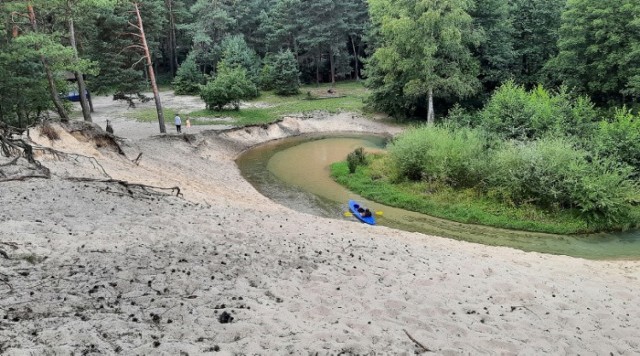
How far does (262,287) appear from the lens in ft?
27.1

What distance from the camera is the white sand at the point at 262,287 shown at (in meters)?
6.15

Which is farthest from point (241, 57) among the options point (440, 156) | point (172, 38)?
point (440, 156)

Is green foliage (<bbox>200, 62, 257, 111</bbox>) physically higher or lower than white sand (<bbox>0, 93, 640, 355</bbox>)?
higher

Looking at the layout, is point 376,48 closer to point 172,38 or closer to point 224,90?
point 224,90

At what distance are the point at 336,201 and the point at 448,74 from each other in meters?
20.4

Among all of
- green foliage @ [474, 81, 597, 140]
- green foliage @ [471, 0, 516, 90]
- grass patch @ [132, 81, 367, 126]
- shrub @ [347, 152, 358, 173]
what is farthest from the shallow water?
green foliage @ [471, 0, 516, 90]

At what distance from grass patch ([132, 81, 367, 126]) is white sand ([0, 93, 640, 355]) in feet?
84.9

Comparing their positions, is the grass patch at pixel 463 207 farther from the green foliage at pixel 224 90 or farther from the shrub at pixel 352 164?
the green foliage at pixel 224 90

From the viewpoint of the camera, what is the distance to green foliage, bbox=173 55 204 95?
53750 mm

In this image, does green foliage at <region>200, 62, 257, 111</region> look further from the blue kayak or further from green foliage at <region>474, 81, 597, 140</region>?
the blue kayak

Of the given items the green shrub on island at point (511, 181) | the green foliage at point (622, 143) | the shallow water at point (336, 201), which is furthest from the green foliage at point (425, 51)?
the green foliage at point (622, 143)

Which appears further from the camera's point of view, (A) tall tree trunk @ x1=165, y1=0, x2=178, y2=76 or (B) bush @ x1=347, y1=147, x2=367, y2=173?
(A) tall tree trunk @ x1=165, y1=0, x2=178, y2=76

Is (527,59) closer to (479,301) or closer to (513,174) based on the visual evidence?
(513,174)

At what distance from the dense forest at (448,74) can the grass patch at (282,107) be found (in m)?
1.67
